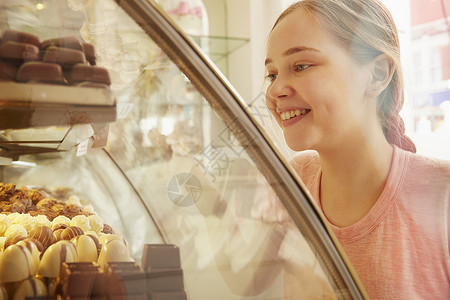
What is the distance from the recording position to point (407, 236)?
2.54 ft

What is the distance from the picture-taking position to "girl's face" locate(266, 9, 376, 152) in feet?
2.67

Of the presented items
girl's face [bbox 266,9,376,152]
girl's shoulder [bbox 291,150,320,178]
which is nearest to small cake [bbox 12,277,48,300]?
girl's face [bbox 266,9,376,152]

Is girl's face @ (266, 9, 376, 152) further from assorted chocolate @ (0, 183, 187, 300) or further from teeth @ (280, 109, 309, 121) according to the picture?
assorted chocolate @ (0, 183, 187, 300)

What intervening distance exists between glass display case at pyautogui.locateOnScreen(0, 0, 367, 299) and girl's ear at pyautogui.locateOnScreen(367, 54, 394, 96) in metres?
0.38

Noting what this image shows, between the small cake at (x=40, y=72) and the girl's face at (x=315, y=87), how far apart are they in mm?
473

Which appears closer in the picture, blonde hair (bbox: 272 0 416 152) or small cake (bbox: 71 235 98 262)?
small cake (bbox: 71 235 98 262)

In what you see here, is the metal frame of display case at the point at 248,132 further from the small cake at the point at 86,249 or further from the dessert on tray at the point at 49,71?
the small cake at the point at 86,249

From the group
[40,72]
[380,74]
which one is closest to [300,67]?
[380,74]

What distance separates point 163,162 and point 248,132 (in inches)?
5.9

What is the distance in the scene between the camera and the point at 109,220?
883 mm

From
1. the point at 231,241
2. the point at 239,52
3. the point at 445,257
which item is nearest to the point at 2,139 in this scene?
the point at 231,241

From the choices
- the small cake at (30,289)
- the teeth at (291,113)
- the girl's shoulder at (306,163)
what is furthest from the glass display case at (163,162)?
the girl's shoulder at (306,163)

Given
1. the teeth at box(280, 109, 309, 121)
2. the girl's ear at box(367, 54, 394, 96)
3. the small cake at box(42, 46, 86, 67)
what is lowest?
the teeth at box(280, 109, 309, 121)

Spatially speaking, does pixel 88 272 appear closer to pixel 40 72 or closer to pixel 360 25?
pixel 40 72
